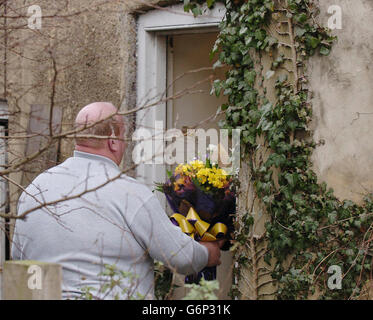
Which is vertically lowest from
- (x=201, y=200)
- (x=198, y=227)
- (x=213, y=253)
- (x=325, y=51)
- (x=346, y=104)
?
(x=213, y=253)

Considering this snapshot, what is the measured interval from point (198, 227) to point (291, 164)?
913mm

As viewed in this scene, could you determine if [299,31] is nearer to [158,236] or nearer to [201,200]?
[201,200]

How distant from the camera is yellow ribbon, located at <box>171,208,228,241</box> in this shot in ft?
12.8

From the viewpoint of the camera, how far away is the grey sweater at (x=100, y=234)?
122 inches

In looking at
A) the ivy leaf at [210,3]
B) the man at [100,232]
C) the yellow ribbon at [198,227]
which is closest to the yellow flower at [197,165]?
the yellow ribbon at [198,227]

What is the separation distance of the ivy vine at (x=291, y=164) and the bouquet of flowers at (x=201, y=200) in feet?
1.77

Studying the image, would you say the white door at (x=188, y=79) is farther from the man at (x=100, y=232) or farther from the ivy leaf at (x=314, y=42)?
the man at (x=100, y=232)

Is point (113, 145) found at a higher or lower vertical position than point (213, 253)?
higher

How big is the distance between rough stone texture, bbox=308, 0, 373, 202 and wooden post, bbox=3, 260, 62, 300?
99.1 inches

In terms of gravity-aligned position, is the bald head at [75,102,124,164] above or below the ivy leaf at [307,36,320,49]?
below

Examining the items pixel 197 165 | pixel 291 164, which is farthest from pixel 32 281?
pixel 291 164

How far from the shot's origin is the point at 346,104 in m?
4.30

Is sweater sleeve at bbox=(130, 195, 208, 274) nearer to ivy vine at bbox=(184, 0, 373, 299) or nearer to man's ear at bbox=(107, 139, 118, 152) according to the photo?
man's ear at bbox=(107, 139, 118, 152)

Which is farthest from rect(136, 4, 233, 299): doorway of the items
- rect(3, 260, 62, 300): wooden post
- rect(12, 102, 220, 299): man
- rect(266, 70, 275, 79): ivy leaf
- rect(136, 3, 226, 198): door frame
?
rect(3, 260, 62, 300): wooden post
